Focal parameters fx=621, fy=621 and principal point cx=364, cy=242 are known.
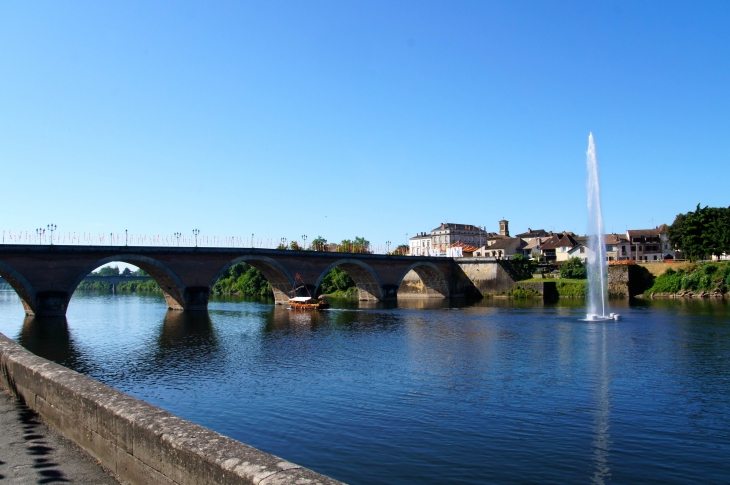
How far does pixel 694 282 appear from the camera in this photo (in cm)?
7300

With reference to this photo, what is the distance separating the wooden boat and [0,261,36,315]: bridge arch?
2370 cm

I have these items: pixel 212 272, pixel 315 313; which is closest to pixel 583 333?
pixel 315 313

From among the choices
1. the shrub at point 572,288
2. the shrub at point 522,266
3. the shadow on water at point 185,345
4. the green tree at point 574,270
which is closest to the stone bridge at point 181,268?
the shadow on water at point 185,345

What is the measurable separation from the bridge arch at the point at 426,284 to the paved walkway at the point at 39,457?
7674cm

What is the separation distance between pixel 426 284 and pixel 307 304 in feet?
115

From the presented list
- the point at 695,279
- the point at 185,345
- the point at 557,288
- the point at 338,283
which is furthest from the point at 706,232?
the point at 185,345

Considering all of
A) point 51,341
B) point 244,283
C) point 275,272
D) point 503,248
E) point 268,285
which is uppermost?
point 503,248

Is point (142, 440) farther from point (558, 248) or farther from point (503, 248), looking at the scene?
point (503, 248)

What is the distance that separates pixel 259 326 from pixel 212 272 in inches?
569

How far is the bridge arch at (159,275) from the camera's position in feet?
168

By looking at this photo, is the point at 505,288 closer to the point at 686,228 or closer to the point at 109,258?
the point at 686,228

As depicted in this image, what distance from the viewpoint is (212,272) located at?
59.1 meters

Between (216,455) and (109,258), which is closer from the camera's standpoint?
(216,455)

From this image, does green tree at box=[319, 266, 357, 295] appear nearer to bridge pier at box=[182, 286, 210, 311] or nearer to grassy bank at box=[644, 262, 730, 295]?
bridge pier at box=[182, 286, 210, 311]
